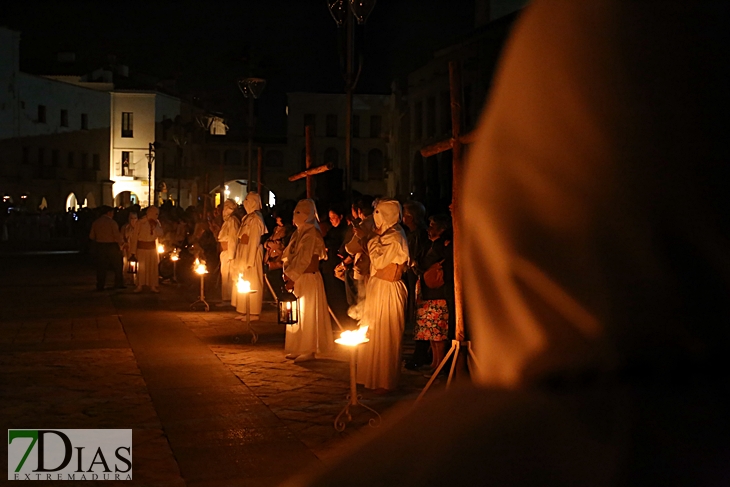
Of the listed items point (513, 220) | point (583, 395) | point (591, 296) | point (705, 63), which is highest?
point (705, 63)

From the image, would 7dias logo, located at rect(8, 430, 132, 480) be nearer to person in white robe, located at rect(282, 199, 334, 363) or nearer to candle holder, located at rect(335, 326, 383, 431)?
candle holder, located at rect(335, 326, 383, 431)

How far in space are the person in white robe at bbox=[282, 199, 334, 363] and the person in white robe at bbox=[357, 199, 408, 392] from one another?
186cm

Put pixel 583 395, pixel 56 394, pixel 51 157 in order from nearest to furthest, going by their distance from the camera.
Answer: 1. pixel 56 394
2. pixel 583 395
3. pixel 51 157

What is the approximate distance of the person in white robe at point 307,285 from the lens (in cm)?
1169

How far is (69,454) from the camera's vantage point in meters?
7.20

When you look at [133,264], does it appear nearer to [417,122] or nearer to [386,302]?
[386,302]

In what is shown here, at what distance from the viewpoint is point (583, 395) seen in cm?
1041

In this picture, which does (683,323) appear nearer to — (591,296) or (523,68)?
(591,296)

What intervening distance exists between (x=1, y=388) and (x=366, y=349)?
148 inches

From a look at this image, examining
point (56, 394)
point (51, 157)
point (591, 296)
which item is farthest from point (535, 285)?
point (51, 157)

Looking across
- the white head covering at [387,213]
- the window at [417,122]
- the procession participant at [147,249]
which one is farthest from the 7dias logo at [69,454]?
the window at [417,122]

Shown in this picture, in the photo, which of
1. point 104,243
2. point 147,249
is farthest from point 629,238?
point 104,243

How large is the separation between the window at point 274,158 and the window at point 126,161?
10828 mm

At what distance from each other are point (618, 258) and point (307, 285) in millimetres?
4088
